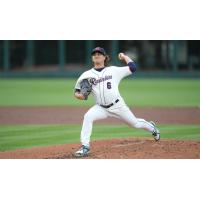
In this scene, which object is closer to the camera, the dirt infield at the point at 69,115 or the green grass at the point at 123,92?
the dirt infield at the point at 69,115

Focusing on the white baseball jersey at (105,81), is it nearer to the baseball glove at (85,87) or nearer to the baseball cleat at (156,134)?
the baseball glove at (85,87)

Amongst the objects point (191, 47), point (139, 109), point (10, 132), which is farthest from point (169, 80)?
point (10, 132)

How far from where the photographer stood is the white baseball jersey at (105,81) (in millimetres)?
6555

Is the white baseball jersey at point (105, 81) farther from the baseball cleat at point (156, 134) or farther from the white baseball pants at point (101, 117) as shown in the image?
the baseball cleat at point (156, 134)

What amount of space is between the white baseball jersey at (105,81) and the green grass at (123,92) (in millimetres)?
5024

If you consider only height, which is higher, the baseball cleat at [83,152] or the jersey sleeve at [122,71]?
the jersey sleeve at [122,71]

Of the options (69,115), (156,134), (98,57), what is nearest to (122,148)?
(156,134)

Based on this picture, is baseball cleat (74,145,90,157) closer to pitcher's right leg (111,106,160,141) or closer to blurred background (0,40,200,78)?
pitcher's right leg (111,106,160,141)

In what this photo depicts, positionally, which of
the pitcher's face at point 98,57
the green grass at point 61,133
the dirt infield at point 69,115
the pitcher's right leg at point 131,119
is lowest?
the green grass at point 61,133

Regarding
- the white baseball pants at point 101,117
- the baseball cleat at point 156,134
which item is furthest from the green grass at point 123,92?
the white baseball pants at point 101,117

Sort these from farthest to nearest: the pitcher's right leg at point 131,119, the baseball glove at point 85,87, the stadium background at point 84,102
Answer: the stadium background at point 84,102
the pitcher's right leg at point 131,119
the baseball glove at point 85,87

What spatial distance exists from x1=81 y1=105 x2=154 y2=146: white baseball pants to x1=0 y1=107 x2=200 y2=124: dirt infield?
93.7 inches

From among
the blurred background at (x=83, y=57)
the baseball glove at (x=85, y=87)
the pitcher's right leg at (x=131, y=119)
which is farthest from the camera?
the blurred background at (x=83, y=57)

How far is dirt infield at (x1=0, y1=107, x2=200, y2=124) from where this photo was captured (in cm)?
948
